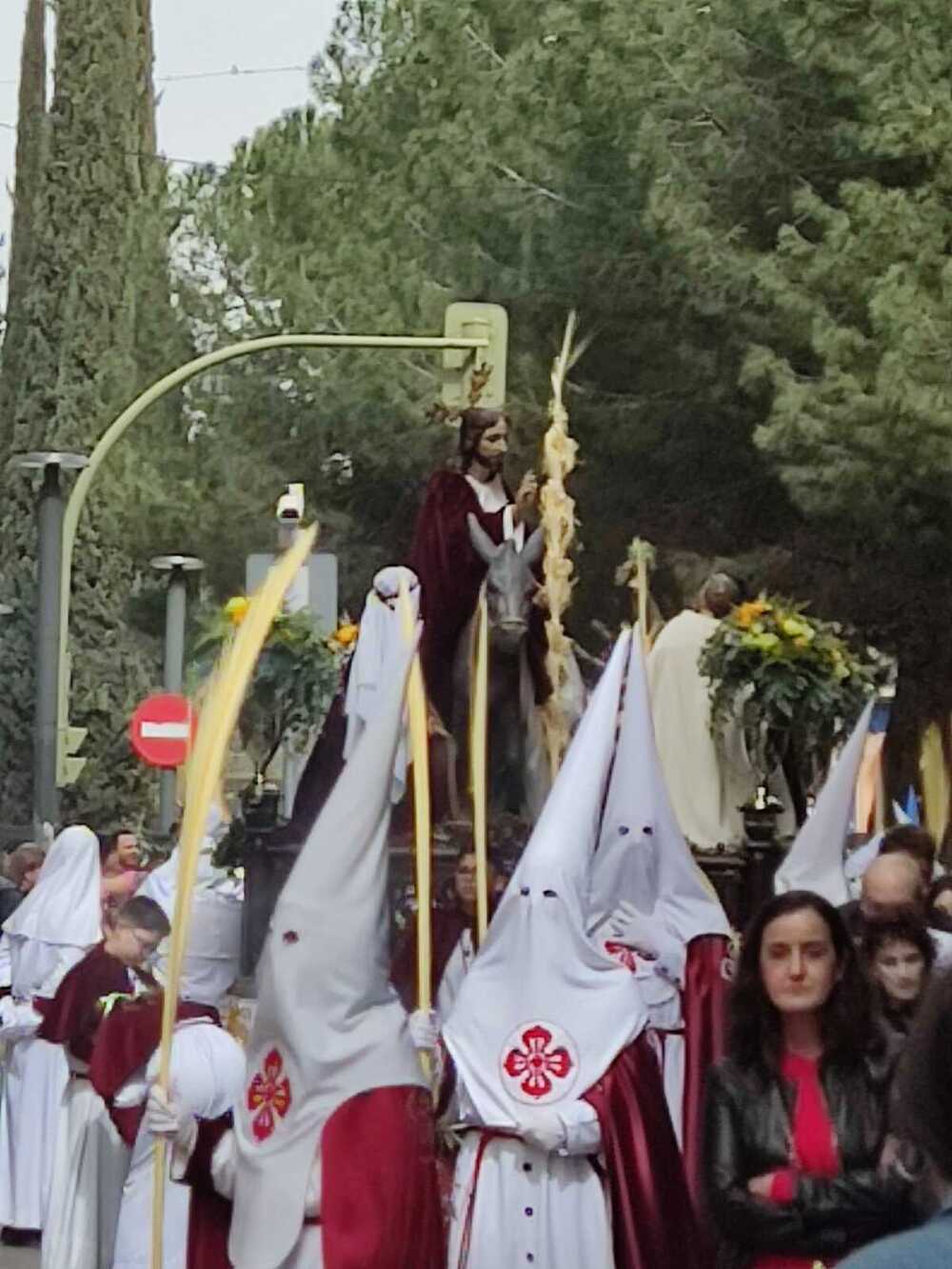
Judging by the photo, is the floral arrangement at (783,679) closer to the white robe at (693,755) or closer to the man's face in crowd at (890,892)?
the white robe at (693,755)

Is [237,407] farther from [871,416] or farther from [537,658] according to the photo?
[537,658]

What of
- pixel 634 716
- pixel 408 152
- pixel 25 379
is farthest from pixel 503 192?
pixel 634 716

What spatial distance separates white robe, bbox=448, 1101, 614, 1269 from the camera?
25.2 feet

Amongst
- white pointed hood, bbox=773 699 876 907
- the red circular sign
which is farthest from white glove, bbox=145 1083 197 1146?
the red circular sign

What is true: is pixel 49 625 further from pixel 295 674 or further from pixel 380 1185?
pixel 380 1185

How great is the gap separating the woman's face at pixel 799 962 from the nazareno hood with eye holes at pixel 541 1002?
121 cm

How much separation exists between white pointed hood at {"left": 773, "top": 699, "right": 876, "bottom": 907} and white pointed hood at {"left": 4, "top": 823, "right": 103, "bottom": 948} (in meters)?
4.24

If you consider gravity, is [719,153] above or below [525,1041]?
above

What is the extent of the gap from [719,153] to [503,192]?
3.29 meters

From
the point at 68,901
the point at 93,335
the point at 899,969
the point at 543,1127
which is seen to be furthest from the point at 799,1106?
the point at 93,335

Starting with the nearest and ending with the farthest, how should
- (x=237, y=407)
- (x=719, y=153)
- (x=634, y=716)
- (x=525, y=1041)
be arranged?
1. (x=525, y=1041)
2. (x=634, y=716)
3. (x=719, y=153)
4. (x=237, y=407)

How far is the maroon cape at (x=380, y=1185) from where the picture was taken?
7.11 metres

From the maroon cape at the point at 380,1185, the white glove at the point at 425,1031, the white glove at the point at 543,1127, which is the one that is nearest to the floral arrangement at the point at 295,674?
the white glove at the point at 425,1031

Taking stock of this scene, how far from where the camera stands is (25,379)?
3947 centimetres
